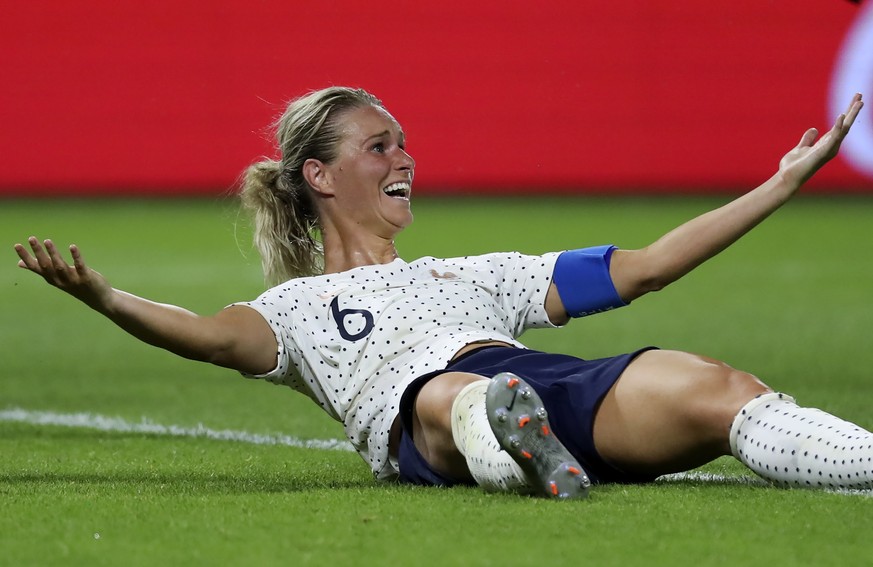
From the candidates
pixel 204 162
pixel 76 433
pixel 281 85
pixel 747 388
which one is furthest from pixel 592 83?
pixel 747 388

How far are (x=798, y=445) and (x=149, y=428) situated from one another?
7.31ft

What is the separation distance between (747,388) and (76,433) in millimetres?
2190

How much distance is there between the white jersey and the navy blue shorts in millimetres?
63

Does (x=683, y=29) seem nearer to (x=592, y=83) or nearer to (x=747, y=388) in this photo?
(x=592, y=83)

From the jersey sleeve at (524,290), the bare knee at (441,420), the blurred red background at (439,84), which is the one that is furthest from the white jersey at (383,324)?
the blurred red background at (439,84)

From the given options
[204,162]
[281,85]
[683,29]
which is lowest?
[204,162]

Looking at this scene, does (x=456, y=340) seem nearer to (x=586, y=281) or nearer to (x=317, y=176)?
(x=586, y=281)

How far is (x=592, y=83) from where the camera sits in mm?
12664

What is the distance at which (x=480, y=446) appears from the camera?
2805mm

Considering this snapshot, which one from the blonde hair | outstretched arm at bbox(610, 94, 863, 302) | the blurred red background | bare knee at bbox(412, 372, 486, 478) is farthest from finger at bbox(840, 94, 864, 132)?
the blurred red background

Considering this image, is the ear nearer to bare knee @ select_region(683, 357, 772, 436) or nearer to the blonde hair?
the blonde hair

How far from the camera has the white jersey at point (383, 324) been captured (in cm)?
321

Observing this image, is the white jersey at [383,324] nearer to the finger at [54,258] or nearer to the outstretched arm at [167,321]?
the outstretched arm at [167,321]

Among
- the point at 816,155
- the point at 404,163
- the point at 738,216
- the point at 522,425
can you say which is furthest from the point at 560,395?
the point at 404,163
